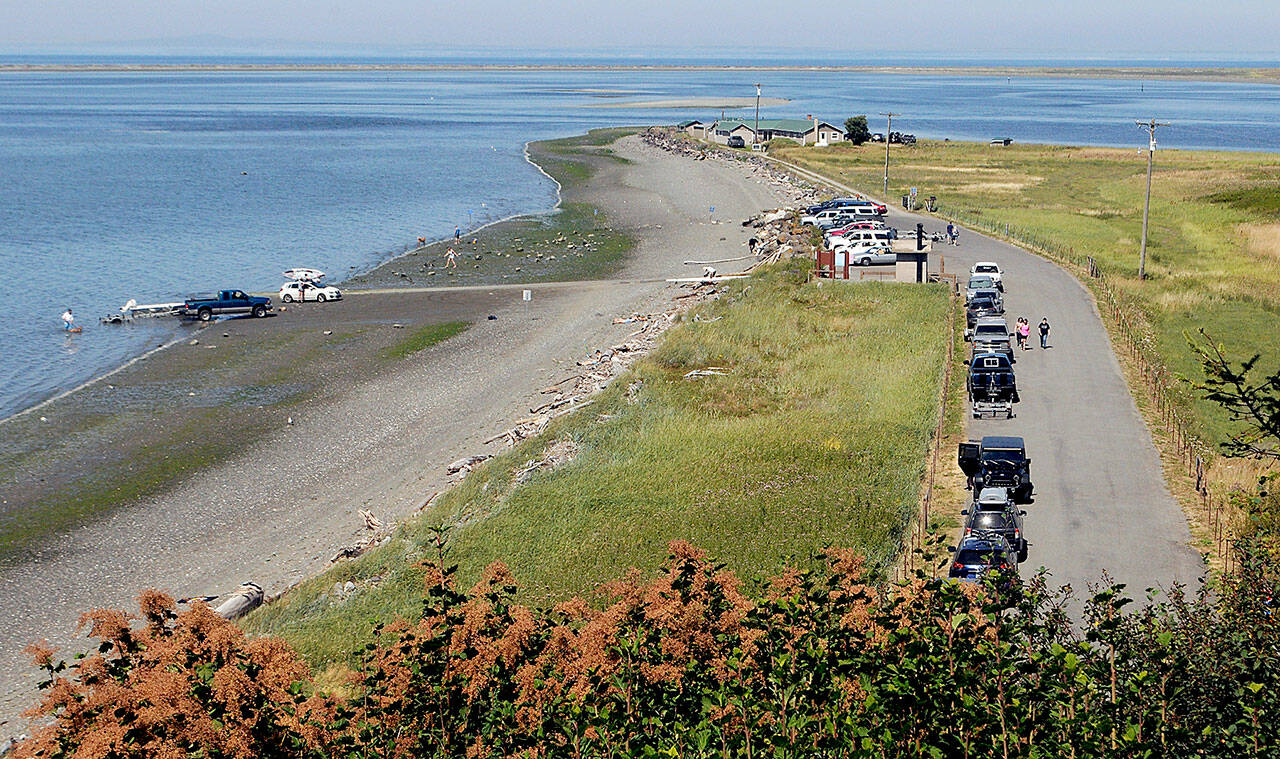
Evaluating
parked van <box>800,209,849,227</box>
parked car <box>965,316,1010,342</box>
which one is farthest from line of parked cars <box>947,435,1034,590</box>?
parked van <box>800,209,849,227</box>

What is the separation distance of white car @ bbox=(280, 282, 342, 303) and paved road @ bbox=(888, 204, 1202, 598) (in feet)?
107

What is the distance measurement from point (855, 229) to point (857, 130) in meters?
72.9

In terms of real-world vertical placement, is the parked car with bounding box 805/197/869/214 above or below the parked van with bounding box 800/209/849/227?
above

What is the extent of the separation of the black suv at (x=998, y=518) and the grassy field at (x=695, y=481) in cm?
175

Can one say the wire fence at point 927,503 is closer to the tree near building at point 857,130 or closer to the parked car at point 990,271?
the parked car at point 990,271

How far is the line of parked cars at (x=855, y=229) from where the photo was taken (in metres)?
52.9

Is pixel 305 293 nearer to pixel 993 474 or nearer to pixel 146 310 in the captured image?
pixel 146 310

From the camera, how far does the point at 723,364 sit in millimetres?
40688

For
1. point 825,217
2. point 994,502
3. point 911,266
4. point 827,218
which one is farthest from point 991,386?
point 825,217

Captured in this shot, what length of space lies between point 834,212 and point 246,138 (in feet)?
346

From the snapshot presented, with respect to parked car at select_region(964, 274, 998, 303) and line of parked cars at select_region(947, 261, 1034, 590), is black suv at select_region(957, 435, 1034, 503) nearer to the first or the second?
line of parked cars at select_region(947, 261, 1034, 590)

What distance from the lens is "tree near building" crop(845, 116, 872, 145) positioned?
130 metres

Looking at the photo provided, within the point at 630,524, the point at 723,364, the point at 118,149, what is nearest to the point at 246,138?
the point at 118,149

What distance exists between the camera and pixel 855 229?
61.2 metres
